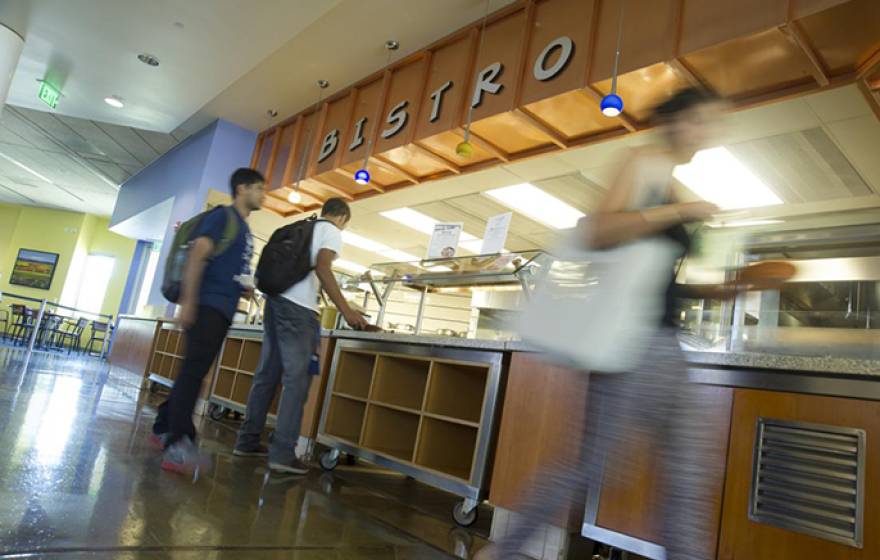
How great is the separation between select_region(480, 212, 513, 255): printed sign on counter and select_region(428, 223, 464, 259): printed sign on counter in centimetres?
27

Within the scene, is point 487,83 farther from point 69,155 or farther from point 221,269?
point 69,155

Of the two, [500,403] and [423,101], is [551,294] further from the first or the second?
[423,101]

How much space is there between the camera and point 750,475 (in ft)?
5.95

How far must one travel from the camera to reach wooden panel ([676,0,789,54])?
A: 321 centimetres

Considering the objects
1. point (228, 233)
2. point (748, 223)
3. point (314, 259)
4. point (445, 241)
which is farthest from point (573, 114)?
point (228, 233)

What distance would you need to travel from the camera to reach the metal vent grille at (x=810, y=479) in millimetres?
1606

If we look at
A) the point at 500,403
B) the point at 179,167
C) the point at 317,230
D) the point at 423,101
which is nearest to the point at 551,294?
the point at 500,403

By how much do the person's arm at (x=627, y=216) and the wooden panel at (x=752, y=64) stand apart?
8.42ft

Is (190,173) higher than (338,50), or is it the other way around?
(338,50)

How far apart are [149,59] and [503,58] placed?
4127mm

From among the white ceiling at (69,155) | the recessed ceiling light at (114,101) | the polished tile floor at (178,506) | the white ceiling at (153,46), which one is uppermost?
the white ceiling at (69,155)

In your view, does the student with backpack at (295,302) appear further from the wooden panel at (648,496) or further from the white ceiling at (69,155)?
the white ceiling at (69,155)

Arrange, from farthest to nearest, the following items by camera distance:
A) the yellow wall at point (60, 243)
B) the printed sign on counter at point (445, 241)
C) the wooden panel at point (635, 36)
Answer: the yellow wall at point (60, 243) < the printed sign on counter at point (445, 241) < the wooden panel at point (635, 36)

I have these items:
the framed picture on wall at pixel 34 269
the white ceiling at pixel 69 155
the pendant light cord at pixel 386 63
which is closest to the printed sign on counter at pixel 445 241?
the pendant light cord at pixel 386 63
